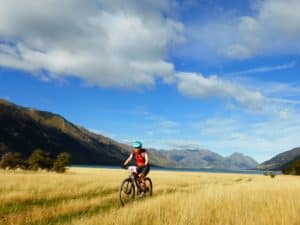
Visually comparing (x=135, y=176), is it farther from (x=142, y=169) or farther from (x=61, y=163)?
(x=61, y=163)

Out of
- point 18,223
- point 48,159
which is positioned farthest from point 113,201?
point 48,159

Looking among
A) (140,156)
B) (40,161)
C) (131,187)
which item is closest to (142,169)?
(140,156)

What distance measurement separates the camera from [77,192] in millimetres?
17734

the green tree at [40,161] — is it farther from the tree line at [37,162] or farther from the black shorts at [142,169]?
the black shorts at [142,169]

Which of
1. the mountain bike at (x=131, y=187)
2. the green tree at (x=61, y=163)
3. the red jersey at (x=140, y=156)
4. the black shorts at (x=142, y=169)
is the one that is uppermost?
the green tree at (x=61, y=163)

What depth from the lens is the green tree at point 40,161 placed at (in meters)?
51.7

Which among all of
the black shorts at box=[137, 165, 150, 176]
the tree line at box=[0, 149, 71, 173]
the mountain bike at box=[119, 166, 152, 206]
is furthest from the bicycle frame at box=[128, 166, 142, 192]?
the tree line at box=[0, 149, 71, 173]

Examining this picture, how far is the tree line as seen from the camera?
5062 cm

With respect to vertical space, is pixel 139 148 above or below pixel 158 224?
above

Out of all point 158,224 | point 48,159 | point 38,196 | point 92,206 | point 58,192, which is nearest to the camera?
point 158,224

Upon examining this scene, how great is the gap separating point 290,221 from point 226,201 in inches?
179

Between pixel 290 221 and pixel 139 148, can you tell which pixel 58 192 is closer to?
pixel 139 148

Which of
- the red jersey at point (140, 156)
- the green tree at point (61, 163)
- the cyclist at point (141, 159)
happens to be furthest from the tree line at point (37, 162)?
the red jersey at point (140, 156)

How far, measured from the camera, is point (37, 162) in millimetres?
52250
